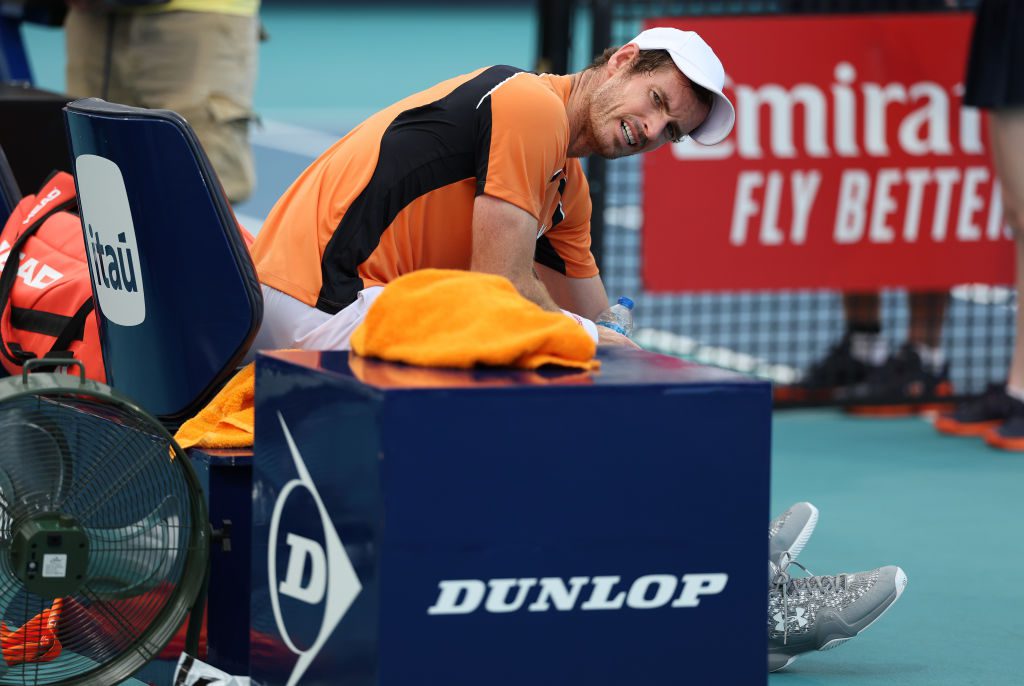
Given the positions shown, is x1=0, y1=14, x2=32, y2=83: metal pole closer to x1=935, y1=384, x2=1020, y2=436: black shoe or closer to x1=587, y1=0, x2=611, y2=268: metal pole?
x1=587, y1=0, x2=611, y2=268: metal pole

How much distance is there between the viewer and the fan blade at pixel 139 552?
257 centimetres

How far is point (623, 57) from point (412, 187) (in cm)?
45

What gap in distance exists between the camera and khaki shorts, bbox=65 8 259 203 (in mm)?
4984

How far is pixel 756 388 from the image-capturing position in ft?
7.34

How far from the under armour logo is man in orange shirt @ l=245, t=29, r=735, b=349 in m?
0.57

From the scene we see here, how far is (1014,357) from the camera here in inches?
203

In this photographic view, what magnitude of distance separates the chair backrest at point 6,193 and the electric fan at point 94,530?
1080 mm

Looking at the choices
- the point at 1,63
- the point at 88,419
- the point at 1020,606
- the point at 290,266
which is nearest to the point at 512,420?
the point at 88,419

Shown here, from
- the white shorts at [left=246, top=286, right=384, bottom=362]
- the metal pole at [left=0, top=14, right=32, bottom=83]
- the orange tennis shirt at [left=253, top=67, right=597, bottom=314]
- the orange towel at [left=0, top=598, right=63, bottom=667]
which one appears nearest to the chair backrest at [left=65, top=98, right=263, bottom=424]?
the white shorts at [left=246, top=286, right=384, bottom=362]

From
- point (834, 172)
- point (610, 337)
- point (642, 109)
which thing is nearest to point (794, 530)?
point (610, 337)

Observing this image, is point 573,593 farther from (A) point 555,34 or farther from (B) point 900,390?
(B) point 900,390

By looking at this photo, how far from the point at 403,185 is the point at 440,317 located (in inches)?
24.9

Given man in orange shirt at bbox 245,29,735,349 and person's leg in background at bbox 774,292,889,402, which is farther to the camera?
person's leg in background at bbox 774,292,889,402

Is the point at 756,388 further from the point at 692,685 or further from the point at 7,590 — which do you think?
the point at 7,590
